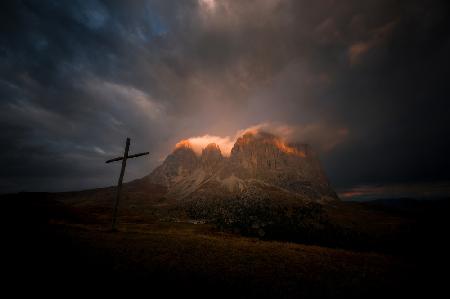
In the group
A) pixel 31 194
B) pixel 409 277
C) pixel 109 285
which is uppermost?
pixel 31 194

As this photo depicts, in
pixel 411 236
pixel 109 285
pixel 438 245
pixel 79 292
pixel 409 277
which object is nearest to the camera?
pixel 79 292

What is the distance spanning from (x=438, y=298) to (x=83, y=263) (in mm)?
16025

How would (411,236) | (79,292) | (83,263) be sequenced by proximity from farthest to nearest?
(411,236) < (83,263) < (79,292)

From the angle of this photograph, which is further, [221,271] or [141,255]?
[141,255]

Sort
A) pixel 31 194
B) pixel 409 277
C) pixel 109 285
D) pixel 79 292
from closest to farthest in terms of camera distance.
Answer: pixel 79 292 → pixel 109 285 → pixel 409 277 → pixel 31 194

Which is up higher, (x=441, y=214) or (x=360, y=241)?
(x=441, y=214)

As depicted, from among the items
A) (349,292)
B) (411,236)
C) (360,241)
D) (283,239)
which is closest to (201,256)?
(349,292)

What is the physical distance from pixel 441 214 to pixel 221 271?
2949 centimetres

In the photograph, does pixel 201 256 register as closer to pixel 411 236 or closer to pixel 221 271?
pixel 221 271

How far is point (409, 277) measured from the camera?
12.9 metres

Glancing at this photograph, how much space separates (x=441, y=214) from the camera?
2638 centimetres

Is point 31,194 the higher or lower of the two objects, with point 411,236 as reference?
higher

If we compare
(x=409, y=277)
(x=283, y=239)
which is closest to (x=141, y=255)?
(x=409, y=277)

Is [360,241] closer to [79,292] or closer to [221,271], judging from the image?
[221,271]
